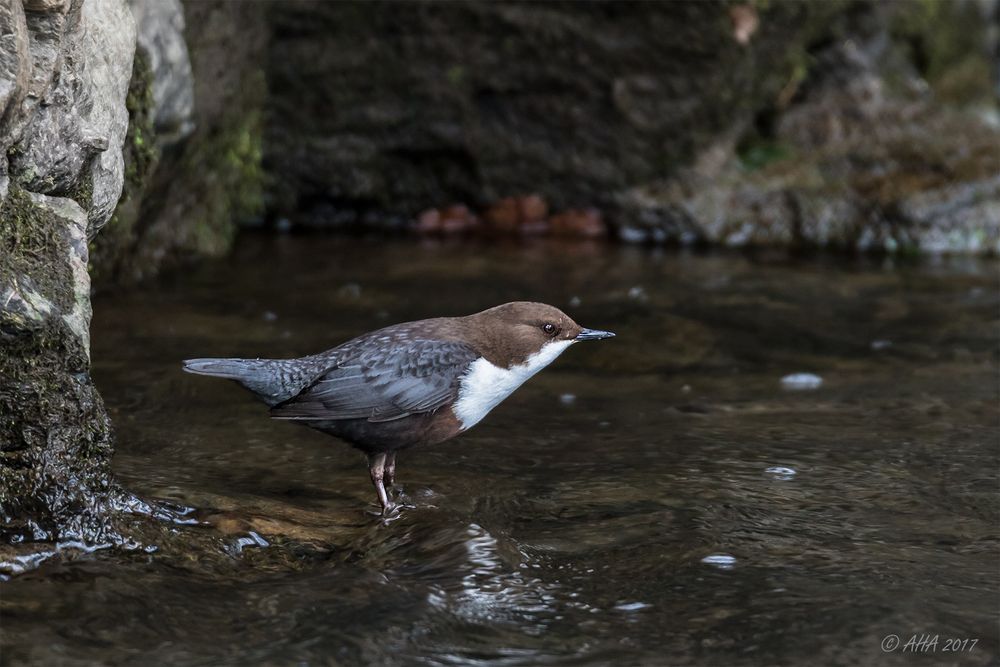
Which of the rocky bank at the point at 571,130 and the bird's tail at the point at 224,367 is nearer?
the bird's tail at the point at 224,367

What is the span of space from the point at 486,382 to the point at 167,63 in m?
2.54

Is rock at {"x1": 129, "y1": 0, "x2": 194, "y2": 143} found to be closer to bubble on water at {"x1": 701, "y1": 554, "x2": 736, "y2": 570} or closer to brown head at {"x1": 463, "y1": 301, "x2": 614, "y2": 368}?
brown head at {"x1": 463, "y1": 301, "x2": 614, "y2": 368}

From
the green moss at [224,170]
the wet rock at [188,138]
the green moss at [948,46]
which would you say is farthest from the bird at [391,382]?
the green moss at [948,46]

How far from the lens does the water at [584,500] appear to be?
9.16 ft

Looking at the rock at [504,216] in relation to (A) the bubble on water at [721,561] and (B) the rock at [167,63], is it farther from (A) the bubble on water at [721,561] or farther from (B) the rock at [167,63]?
(A) the bubble on water at [721,561]

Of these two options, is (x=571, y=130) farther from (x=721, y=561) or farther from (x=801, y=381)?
(x=721, y=561)

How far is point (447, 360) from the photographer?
3750 millimetres

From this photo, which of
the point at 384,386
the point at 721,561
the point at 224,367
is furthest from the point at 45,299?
the point at 721,561

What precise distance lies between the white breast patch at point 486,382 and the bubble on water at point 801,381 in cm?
149

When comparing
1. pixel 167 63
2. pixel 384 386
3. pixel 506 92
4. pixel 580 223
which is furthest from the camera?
pixel 580 223

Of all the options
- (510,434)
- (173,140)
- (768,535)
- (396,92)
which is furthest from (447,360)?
(396,92)

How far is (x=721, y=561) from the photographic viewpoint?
3.24 m

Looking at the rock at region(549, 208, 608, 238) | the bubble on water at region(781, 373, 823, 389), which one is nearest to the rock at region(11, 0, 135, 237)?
the bubble on water at region(781, 373, 823, 389)

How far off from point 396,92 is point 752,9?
2.35 meters
